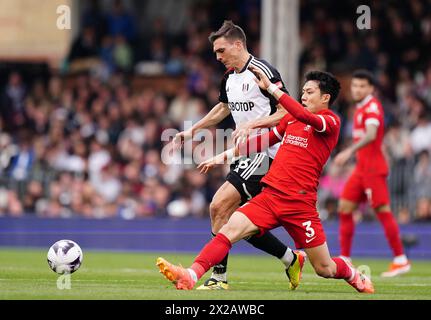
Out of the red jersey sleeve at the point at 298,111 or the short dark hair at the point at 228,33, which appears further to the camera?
the short dark hair at the point at 228,33

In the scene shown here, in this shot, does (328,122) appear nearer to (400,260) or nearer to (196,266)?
(196,266)

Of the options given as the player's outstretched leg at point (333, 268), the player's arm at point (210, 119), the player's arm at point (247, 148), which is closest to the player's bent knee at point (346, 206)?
the player's arm at point (210, 119)

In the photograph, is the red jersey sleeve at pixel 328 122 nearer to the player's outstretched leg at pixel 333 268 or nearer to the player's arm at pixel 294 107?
the player's arm at pixel 294 107

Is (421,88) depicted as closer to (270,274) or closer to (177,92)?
(177,92)

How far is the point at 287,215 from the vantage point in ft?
32.5

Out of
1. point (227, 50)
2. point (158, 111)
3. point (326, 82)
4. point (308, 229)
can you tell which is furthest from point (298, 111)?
point (158, 111)

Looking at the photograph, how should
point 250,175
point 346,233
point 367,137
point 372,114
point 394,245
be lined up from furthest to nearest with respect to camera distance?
point 346,233 → point 372,114 → point 394,245 → point 367,137 → point 250,175

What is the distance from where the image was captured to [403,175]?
1925 centimetres

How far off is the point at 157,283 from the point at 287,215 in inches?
71.7

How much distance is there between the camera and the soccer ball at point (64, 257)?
1020cm

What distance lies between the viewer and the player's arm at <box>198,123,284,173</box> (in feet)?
33.4

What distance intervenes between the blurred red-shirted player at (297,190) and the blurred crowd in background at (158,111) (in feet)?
30.0

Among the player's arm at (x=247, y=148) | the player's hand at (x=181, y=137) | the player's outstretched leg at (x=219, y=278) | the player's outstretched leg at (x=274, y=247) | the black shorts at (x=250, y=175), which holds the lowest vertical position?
the player's outstretched leg at (x=219, y=278)
